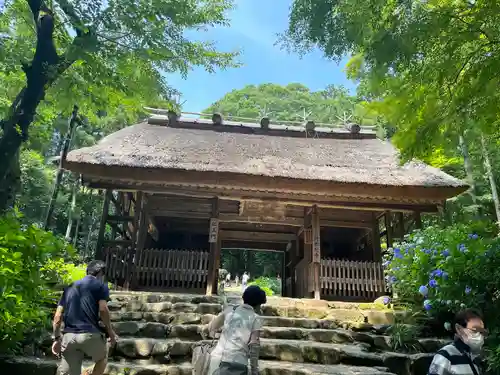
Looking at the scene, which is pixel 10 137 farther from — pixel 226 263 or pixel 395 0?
pixel 226 263

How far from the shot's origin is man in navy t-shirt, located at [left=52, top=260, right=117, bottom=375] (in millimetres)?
3516

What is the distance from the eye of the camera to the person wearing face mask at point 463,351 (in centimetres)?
265

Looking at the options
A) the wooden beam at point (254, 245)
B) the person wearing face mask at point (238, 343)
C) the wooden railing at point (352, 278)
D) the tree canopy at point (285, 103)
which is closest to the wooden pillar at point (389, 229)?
the wooden railing at point (352, 278)

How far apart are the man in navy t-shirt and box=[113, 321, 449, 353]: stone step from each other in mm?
2179

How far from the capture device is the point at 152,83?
764 centimetres

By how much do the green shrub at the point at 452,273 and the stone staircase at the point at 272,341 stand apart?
0.62m

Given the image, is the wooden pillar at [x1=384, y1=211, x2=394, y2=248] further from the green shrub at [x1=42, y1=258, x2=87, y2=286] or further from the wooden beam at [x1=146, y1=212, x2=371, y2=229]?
the green shrub at [x1=42, y1=258, x2=87, y2=286]

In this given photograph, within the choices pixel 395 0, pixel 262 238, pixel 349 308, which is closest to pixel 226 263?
pixel 262 238

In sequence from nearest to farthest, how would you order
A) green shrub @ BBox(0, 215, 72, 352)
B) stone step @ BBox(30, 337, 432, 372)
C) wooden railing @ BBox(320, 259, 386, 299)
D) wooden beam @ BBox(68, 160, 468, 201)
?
green shrub @ BBox(0, 215, 72, 352), stone step @ BBox(30, 337, 432, 372), wooden beam @ BBox(68, 160, 468, 201), wooden railing @ BBox(320, 259, 386, 299)

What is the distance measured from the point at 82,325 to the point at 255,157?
755 centimetres

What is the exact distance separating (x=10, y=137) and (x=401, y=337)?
727cm

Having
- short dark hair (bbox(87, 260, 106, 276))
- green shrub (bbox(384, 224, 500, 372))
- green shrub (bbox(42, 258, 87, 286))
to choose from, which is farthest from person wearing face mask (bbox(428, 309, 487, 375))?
green shrub (bbox(42, 258, 87, 286))

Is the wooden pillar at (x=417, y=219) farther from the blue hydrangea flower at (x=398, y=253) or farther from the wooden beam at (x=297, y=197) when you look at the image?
the blue hydrangea flower at (x=398, y=253)

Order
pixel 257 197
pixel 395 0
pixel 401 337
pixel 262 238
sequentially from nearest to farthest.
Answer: pixel 395 0 → pixel 401 337 → pixel 257 197 → pixel 262 238
